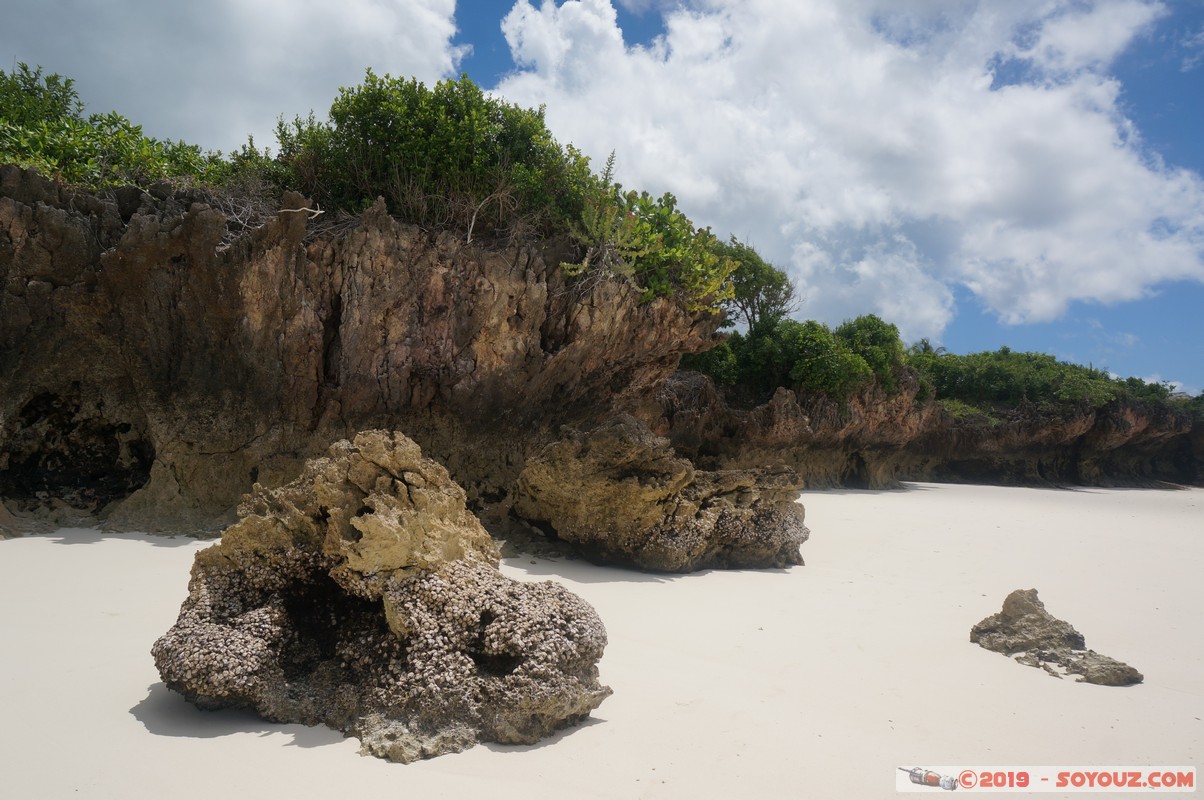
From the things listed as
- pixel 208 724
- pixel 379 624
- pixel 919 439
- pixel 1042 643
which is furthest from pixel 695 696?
pixel 919 439

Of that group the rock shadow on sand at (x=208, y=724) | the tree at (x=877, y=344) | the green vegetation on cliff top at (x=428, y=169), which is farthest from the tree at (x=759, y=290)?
the rock shadow on sand at (x=208, y=724)

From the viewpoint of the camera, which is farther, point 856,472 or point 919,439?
point 919,439

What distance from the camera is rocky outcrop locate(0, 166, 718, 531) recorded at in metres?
7.71

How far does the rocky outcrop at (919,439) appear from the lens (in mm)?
16031

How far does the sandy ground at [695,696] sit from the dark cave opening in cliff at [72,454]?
1412 mm

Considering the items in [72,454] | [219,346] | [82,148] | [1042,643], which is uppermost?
[82,148]

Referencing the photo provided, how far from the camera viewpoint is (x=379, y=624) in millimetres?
3666

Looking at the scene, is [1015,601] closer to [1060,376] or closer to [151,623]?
[151,623]

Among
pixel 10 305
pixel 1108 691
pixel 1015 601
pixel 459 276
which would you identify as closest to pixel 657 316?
pixel 459 276

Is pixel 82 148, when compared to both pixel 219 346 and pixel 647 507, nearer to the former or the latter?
pixel 219 346

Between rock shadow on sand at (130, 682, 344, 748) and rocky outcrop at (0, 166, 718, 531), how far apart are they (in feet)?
16.0

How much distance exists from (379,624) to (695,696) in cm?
183

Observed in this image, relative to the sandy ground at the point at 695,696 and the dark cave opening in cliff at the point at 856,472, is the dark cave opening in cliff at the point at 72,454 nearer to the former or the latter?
the sandy ground at the point at 695,696

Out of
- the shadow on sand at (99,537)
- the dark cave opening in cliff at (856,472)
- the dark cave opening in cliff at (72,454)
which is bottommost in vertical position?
the shadow on sand at (99,537)
